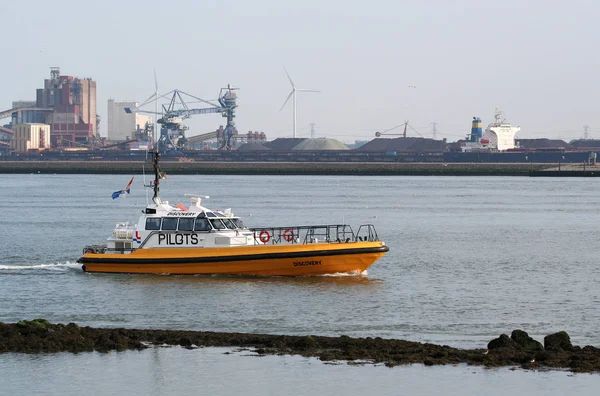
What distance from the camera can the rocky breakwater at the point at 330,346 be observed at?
747 inches

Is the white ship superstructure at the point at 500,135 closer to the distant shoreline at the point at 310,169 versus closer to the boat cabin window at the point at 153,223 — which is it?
the distant shoreline at the point at 310,169

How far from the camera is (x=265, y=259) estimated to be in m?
30.7

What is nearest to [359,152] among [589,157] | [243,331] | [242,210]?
[589,157]

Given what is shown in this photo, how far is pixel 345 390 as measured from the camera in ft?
56.7

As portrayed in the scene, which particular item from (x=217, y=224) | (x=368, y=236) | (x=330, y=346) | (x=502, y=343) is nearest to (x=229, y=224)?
(x=217, y=224)

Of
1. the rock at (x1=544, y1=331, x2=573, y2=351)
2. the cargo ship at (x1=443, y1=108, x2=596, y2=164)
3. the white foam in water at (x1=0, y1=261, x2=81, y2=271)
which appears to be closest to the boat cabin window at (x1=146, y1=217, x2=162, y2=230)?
the white foam in water at (x1=0, y1=261, x2=81, y2=271)

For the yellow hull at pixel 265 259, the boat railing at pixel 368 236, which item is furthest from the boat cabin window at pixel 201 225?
the boat railing at pixel 368 236

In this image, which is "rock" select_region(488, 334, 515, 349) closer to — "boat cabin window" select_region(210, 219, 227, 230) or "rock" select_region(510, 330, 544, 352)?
"rock" select_region(510, 330, 544, 352)

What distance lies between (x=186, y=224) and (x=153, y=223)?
3.59ft

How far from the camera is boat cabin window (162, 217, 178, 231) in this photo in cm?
3128

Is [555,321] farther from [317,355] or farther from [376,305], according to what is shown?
[317,355]

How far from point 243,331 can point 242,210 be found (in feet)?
130

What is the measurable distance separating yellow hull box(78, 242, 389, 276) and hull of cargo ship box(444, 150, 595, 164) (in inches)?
5633

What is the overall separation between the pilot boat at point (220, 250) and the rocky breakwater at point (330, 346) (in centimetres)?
936
